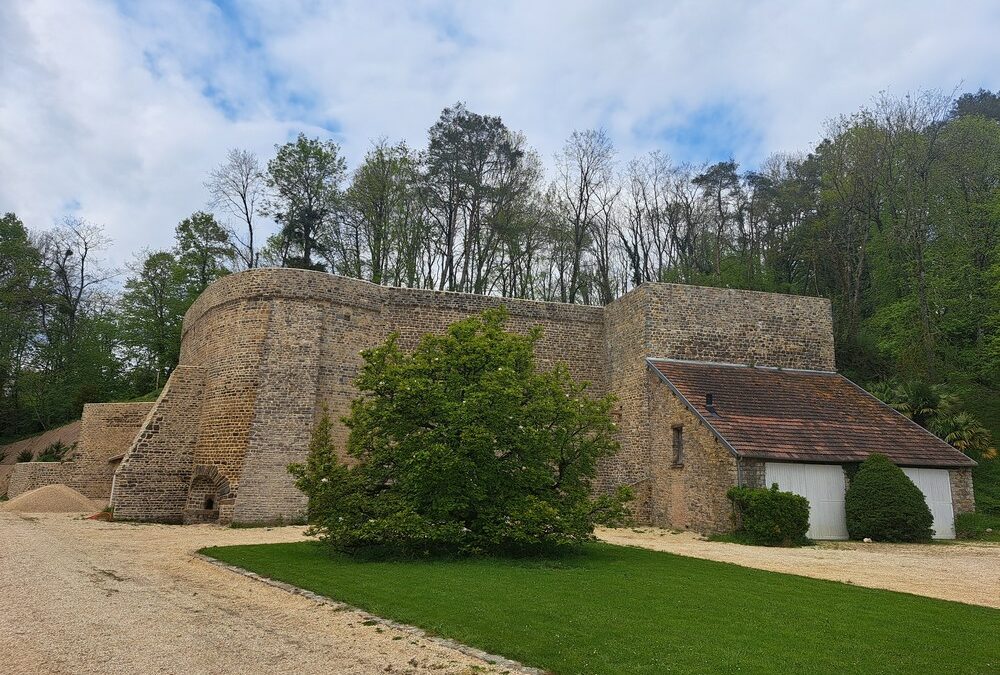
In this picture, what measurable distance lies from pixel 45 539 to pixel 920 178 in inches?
1134

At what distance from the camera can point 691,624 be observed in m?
6.61

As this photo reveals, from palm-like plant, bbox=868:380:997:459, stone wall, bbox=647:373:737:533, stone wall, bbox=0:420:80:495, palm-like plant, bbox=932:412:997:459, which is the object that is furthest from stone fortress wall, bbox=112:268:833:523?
stone wall, bbox=0:420:80:495

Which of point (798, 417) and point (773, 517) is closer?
point (773, 517)

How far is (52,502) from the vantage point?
22031 millimetres

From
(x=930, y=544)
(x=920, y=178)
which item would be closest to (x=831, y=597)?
(x=930, y=544)

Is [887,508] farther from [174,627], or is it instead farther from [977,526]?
[174,627]

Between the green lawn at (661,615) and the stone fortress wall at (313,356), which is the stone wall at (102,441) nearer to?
the stone fortress wall at (313,356)

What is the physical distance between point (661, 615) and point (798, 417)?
42.0 feet

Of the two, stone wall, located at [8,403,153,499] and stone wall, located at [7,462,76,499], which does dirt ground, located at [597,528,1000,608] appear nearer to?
stone wall, located at [8,403,153,499]

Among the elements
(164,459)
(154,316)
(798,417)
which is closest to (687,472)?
(798,417)

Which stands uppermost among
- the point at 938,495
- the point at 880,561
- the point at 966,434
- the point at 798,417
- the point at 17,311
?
the point at 17,311

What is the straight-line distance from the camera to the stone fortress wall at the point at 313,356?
18188mm

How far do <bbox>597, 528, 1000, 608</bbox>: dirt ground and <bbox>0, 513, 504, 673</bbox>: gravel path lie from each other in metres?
7.09

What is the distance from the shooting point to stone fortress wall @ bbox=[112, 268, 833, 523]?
18.2 metres
